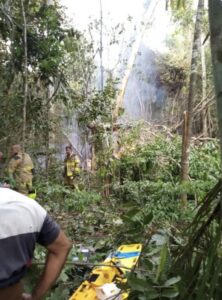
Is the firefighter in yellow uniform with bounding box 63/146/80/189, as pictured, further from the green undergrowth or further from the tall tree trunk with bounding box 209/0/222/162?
the tall tree trunk with bounding box 209/0/222/162

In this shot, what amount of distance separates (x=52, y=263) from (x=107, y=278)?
130cm

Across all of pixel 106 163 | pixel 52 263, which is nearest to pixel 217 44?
pixel 52 263

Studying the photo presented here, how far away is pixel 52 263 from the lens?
1.72 meters

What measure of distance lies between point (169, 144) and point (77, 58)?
3.09m

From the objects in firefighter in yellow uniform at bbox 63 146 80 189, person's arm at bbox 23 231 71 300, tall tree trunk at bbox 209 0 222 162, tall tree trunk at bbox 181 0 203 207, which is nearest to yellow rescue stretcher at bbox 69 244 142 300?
person's arm at bbox 23 231 71 300

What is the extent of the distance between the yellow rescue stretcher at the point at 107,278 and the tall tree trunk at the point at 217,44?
153 centimetres

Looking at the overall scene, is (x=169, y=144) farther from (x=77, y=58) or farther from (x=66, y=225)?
(x=66, y=225)

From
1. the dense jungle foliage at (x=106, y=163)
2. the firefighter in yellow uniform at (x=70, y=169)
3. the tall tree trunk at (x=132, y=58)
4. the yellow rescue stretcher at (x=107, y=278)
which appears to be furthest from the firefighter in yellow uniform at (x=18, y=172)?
the yellow rescue stretcher at (x=107, y=278)

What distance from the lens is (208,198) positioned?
1123 mm

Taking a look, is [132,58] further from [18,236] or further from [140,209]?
[18,236]

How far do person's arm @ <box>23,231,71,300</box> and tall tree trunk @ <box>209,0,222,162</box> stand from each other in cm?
103

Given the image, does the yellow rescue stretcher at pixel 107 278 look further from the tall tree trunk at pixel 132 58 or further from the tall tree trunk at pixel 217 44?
the tall tree trunk at pixel 132 58

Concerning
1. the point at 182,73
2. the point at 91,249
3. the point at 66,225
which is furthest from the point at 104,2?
the point at 91,249

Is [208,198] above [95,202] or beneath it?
above
